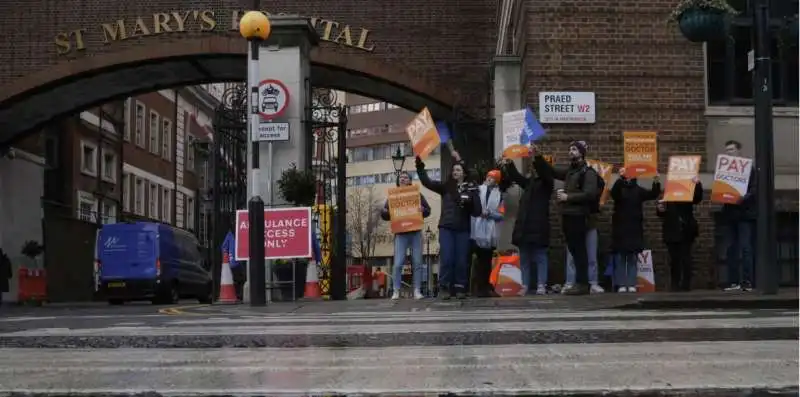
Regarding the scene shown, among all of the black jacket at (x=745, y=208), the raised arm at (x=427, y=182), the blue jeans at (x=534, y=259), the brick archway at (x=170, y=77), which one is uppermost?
the brick archway at (x=170, y=77)

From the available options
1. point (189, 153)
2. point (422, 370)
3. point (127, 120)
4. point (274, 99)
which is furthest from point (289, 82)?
point (189, 153)

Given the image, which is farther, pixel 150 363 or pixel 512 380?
pixel 150 363

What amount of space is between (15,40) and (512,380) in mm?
22224

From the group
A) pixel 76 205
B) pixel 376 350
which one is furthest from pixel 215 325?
pixel 76 205

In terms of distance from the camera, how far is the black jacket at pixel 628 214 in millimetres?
13219

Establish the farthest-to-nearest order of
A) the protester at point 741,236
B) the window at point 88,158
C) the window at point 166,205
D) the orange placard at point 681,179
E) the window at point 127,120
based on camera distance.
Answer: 1. the window at point 166,205
2. the window at point 127,120
3. the window at point 88,158
4. the orange placard at point 681,179
5. the protester at point 741,236

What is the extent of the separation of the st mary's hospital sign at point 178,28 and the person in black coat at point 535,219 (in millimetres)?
10730

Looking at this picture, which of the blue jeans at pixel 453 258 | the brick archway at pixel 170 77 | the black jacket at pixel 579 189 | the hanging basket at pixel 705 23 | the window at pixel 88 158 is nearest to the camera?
the hanging basket at pixel 705 23

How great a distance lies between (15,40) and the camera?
23672 millimetres

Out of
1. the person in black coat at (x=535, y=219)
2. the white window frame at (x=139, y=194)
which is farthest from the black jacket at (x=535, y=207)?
the white window frame at (x=139, y=194)

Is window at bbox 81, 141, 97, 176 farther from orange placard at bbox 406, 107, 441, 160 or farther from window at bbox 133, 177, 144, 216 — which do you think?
orange placard at bbox 406, 107, 441, 160

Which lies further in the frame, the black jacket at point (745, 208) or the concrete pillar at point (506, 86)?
the concrete pillar at point (506, 86)

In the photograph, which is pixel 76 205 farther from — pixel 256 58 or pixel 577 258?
pixel 577 258

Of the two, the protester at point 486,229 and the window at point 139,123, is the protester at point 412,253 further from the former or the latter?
the window at point 139,123
